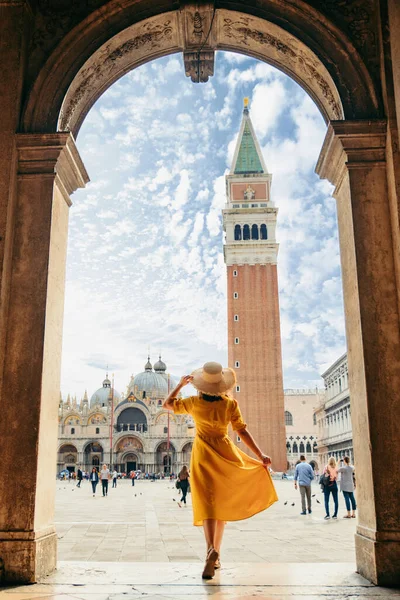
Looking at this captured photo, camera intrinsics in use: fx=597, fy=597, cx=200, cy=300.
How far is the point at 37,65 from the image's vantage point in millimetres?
5785

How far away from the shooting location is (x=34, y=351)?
16.7 feet

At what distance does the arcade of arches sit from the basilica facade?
64706mm

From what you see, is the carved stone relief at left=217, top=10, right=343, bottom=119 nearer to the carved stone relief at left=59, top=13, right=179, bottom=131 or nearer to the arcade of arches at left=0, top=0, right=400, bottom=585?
the arcade of arches at left=0, top=0, right=400, bottom=585

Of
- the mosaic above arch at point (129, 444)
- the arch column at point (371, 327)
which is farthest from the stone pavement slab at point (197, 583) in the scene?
the mosaic above arch at point (129, 444)

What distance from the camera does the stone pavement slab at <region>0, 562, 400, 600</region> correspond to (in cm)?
400

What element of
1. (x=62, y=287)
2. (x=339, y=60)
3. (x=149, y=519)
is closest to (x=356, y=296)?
(x=339, y=60)

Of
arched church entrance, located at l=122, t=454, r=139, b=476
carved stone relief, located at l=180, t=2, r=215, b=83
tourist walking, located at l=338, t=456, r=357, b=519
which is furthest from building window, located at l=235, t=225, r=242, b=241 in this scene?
carved stone relief, located at l=180, t=2, r=215, b=83

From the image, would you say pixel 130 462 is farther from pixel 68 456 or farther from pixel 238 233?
pixel 238 233

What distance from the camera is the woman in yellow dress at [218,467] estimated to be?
4.61 meters

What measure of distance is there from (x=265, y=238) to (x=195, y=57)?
188 feet

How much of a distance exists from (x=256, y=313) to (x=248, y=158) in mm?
20736

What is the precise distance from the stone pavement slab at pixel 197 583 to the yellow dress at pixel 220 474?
0.47 metres

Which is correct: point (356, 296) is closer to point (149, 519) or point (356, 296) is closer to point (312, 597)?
point (312, 597)

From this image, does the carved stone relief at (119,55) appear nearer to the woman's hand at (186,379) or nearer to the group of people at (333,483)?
the woman's hand at (186,379)
